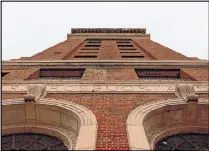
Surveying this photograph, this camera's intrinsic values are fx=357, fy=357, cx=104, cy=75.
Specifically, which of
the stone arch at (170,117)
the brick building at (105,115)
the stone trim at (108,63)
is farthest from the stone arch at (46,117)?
the stone trim at (108,63)

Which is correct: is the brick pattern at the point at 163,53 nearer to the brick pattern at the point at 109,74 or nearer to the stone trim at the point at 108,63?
the stone trim at the point at 108,63

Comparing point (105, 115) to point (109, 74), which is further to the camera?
point (109, 74)

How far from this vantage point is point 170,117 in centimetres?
942

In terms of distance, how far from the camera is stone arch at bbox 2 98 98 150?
8.85 metres

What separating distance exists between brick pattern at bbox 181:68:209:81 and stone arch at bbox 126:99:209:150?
298cm

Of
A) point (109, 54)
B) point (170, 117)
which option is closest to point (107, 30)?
point (109, 54)

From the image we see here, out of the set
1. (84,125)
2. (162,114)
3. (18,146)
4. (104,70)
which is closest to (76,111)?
(84,125)

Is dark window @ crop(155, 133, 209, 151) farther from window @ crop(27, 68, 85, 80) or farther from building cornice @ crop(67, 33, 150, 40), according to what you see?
building cornice @ crop(67, 33, 150, 40)

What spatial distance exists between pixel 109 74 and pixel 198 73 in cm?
340

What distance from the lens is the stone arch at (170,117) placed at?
29.1ft

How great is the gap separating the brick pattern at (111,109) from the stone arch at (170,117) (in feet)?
1.09

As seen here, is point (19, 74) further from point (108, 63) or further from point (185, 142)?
point (185, 142)

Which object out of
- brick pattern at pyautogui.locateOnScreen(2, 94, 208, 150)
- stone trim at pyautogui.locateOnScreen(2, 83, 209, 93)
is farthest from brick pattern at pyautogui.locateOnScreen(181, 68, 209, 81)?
brick pattern at pyautogui.locateOnScreen(2, 94, 208, 150)

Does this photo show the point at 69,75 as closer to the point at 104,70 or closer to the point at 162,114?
the point at 104,70
